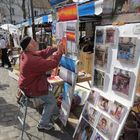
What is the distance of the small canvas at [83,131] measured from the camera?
11.3 feet

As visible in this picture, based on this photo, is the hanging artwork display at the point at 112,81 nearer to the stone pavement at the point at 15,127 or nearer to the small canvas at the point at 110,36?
the small canvas at the point at 110,36

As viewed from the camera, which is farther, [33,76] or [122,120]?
[33,76]

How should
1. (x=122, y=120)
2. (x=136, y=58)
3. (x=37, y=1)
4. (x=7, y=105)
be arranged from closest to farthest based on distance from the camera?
(x=136, y=58)
(x=122, y=120)
(x=7, y=105)
(x=37, y=1)

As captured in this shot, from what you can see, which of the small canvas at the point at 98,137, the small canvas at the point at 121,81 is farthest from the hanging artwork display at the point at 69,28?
the small canvas at the point at 98,137

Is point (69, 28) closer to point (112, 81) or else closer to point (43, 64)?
point (43, 64)

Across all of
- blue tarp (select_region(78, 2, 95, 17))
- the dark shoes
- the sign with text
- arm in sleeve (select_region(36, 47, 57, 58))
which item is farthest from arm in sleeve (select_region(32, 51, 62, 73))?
blue tarp (select_region(78, 2, 95, 17))

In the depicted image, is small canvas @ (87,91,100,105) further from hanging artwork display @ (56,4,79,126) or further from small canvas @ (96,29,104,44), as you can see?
small canvas @ (96,29,104,44)

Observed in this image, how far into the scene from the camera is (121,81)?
2936 mm

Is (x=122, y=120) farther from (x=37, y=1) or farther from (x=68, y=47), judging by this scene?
(x=37, y=1)

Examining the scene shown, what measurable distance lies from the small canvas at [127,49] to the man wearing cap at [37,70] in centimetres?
123

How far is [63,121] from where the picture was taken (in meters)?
4.45

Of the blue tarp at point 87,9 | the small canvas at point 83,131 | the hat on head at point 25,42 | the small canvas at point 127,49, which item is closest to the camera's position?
the small canvas at point 127,49

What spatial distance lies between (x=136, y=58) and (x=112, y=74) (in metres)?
0.47

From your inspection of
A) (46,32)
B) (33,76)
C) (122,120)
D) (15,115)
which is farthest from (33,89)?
(46,32)
